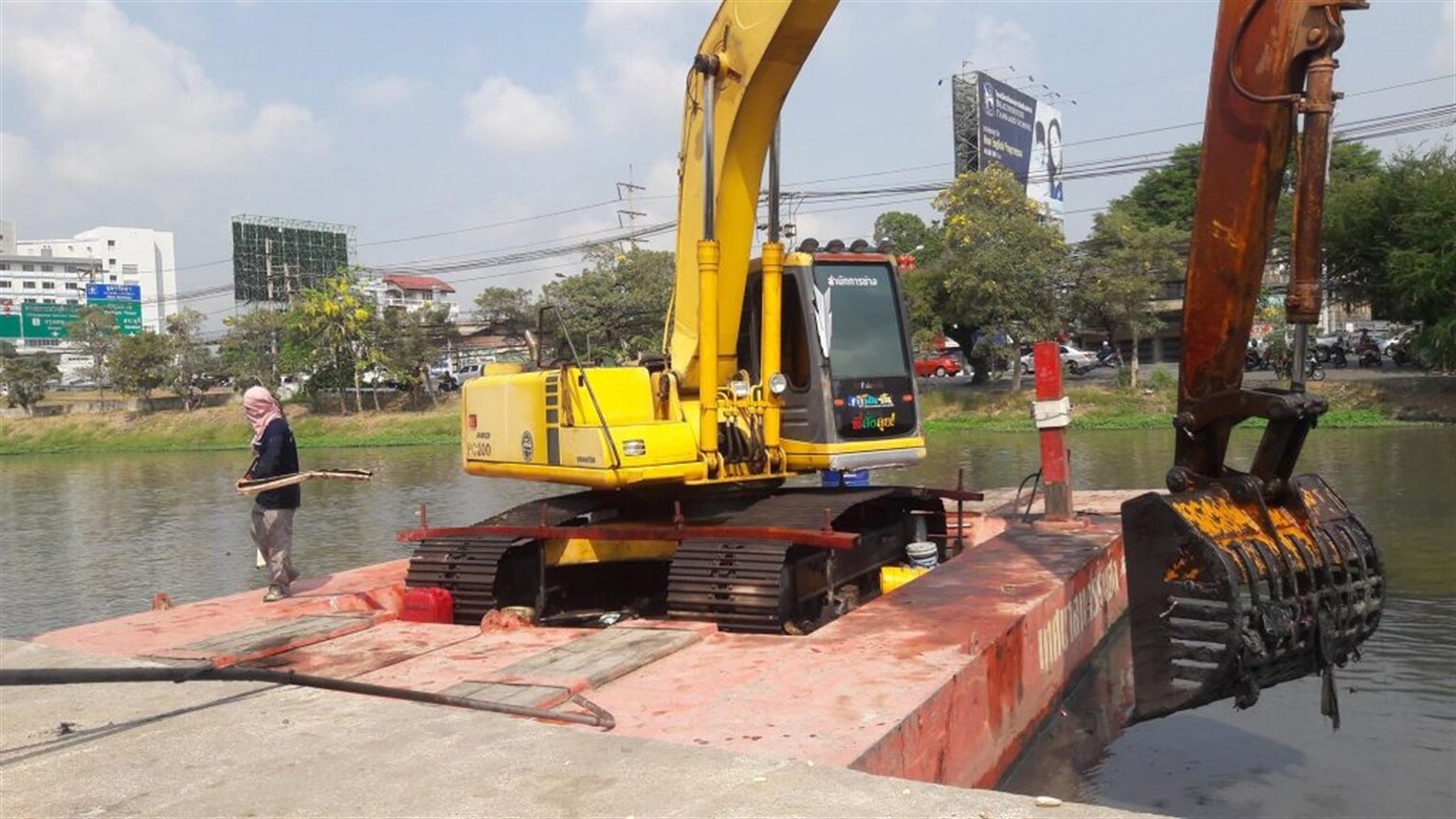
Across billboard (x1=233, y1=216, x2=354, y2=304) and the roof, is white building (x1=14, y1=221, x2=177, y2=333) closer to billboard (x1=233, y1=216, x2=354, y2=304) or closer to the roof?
the roof

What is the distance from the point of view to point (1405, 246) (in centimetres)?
3056

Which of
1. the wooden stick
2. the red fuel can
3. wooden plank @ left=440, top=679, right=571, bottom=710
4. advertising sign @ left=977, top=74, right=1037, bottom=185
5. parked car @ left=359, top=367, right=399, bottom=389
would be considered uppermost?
advertising sign @ left=977, top=74, right=1037, bottom=185

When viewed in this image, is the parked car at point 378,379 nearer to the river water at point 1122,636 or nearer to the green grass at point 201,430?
the green grass at point 201,430

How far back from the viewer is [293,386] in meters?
57.1

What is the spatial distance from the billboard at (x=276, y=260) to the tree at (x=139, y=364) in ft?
38.2

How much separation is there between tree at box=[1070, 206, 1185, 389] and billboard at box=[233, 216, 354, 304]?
146 ft

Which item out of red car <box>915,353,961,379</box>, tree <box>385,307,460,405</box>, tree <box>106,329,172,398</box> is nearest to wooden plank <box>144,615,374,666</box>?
tree <box>385,307,460,405</box>

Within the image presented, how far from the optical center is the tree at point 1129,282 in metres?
35.5

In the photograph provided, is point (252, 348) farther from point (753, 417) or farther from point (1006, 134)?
point (753, 417)

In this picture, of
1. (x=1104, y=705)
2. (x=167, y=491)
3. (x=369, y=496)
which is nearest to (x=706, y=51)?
(x=1104, y=705)

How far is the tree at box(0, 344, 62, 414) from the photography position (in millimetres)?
55938

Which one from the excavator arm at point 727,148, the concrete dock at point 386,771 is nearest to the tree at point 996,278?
the excavator arm at point 727,148

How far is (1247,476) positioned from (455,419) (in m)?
41.5

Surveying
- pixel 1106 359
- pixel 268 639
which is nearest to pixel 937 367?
pixel 1106 359
